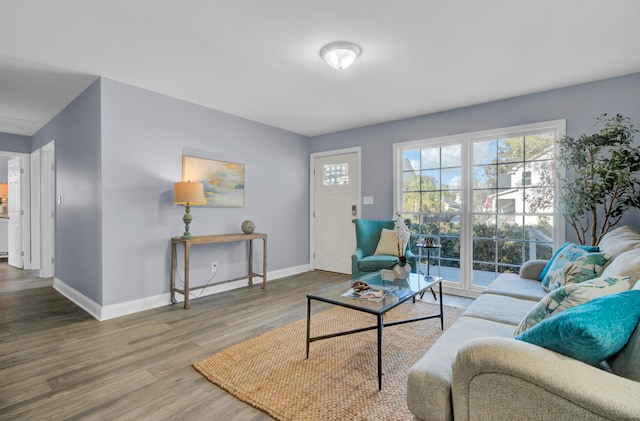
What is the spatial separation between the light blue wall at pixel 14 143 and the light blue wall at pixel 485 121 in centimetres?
490

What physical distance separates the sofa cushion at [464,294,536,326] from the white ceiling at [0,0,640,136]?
1961mm

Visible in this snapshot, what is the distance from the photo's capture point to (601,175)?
2.66m

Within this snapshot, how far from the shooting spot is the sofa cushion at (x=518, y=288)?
2220 mm

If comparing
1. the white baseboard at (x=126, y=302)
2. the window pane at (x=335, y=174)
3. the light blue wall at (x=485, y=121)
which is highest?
the light blue wall at (x=485, y=121)

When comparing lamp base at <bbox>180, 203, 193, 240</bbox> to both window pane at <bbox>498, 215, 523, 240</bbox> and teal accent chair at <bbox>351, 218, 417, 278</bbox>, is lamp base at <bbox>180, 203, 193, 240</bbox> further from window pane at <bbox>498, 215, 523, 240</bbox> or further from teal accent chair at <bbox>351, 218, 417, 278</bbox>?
window pane at <bbox>498, 215, 523, 240</bbox>

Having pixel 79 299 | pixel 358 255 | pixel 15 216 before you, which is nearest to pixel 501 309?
pixel 358 255

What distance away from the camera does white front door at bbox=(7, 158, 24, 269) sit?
5.35m

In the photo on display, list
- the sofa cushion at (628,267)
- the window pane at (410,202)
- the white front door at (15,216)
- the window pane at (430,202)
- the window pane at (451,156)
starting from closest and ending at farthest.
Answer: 1. the sofa cushion at (628,267)
2. the window pane at (451,156)
3. the window pane at (430,202)
4. the window pane at (410,202)
5. the white front door at (15,216)

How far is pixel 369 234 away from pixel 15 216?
6.38 meters

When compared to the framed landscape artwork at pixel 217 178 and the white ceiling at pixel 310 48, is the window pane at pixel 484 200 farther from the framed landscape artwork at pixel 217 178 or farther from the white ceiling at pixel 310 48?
the framed landscape artwork at pixel 217 178

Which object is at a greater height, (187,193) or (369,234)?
(187,193)

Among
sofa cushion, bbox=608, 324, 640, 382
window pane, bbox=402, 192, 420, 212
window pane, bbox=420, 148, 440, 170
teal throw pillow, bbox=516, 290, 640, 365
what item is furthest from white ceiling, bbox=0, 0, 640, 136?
sofa cushion, bbox=608, 324, 640, 382

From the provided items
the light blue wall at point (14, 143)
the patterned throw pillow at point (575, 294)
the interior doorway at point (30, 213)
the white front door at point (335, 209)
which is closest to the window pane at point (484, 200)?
the white front door at point (335, 209)

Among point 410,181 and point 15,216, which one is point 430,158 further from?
Result: point 15,216
